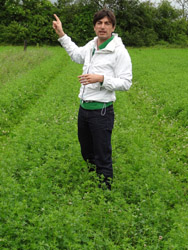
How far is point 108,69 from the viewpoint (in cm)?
397

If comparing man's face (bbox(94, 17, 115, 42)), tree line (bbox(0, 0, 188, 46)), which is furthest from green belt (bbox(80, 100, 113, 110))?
tree line (bbox(0, 0, 188, 46))

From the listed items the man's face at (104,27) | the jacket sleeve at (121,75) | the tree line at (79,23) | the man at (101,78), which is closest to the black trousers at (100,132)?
the man at (101,78)

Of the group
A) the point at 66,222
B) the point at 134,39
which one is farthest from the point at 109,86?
the point at 134,39

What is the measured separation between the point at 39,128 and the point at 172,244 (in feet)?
14.5

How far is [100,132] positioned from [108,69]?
0.91 m

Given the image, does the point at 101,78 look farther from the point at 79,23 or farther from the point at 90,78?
the point at 79,23

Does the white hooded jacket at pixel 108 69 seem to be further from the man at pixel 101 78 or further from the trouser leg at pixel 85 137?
the trouser leg at pixel 85 137

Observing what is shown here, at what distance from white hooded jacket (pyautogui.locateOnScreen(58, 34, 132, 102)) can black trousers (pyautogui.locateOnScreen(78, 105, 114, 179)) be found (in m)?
0.23

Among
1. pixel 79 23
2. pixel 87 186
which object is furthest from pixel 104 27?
pixel 79 23

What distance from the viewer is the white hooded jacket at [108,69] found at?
150 inches

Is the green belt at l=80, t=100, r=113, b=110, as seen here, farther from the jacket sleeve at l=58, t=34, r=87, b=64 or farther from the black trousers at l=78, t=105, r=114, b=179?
the jacket sleeve at l=58, t=34, r=87, b=64

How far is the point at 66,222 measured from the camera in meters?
3.46

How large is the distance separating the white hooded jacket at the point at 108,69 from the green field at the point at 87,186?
1.42 metres

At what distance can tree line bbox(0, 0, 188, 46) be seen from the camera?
4969 centimetres
